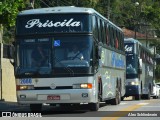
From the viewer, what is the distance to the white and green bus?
1858 cm

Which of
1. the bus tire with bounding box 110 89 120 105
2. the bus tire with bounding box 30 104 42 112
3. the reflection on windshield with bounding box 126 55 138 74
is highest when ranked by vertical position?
the bus tire with bounding box 30 104 42 112

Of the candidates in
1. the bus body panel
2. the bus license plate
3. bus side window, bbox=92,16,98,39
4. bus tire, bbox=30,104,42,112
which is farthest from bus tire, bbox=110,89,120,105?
the bus license plate

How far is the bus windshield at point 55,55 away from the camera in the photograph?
18609 mm

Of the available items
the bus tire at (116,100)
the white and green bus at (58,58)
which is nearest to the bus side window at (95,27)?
the white and green bus at (58,58)

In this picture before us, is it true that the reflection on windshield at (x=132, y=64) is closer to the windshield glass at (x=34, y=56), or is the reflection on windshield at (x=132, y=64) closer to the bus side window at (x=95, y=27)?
the bus side window at (x=95, y=27)

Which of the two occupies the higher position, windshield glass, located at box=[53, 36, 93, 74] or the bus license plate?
windshield glass, located at box=[53, 36, 93, 74]

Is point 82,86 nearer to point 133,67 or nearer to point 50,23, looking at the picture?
point 50,23

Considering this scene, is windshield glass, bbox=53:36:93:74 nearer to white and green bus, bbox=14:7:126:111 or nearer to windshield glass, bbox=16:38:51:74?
white and green bus, bbox=14:7:126:111

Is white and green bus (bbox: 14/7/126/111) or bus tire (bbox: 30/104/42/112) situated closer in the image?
white and green bus (bbox: 14/7/126/111)

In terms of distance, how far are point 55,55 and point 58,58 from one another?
15cm

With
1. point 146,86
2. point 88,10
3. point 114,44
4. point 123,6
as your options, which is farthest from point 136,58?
point 123,6

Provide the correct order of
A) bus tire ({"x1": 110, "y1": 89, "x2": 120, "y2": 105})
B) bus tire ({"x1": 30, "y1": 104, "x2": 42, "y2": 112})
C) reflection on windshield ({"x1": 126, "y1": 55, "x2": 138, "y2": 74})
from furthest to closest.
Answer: reflection on windshield ({"x1": 126, "y1": 55, "x2": 138, "y2": 74}), bus tire ({"x1": 110, "y1": 89, "x2": 120, "y2": 105}), bus tire ({"x1": 30, "y1": 104, "x2": 42, "y2": 112})

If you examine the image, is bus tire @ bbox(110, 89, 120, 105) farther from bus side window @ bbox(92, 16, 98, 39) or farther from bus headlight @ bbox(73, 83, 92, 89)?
bus headlight @ bbox(73, 83, 92, 89)

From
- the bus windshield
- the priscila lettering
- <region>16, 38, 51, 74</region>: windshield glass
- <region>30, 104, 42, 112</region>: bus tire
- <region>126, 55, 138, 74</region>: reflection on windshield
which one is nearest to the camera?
the bus windshield
